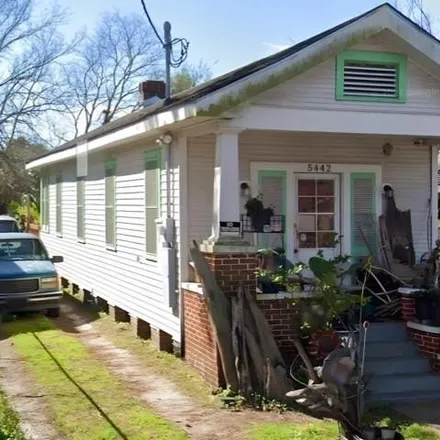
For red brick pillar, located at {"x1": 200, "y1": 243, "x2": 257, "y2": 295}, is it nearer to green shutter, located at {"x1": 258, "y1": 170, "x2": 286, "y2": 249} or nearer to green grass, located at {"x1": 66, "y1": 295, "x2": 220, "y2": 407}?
green grass, located at {"x1": 66, "y1": 295, "x2": 220, "y2": 407}

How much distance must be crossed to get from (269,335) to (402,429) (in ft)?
6.03

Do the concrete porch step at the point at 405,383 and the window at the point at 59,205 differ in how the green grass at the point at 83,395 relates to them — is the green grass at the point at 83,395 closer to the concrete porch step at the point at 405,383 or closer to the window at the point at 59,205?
the concrete porch step at the point at 405,383

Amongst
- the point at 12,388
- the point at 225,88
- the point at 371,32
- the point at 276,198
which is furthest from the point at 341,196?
the point at 12,388

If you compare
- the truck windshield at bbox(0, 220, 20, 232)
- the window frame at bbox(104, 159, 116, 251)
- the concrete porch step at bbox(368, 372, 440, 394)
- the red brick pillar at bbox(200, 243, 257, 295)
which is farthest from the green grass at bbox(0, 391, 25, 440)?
the truck windshield at bbox(0, 220, 20, 232)

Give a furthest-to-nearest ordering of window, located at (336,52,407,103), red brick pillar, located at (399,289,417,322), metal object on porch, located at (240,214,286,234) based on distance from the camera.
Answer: metal object on porch, located at (240,214,286,234)
window, located at (336,52,407,103)
red brick pillar, located at (399,289,417,322)

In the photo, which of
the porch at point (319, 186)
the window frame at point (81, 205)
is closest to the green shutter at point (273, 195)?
the porch at point (319, 186)

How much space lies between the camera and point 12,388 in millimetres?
8516

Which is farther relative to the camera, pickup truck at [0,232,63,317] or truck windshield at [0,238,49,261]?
truck windshield at [0,238,49,261]

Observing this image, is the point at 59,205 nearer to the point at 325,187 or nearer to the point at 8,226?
the point at 8,226

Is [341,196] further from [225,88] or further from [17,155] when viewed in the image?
Answer: [17,155]

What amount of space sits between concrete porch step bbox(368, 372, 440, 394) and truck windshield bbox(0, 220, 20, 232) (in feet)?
48.8

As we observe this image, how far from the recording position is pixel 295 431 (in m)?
6.62

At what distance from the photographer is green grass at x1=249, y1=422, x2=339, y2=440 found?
6.48 meters

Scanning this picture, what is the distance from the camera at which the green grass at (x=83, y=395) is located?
22.2 ft
